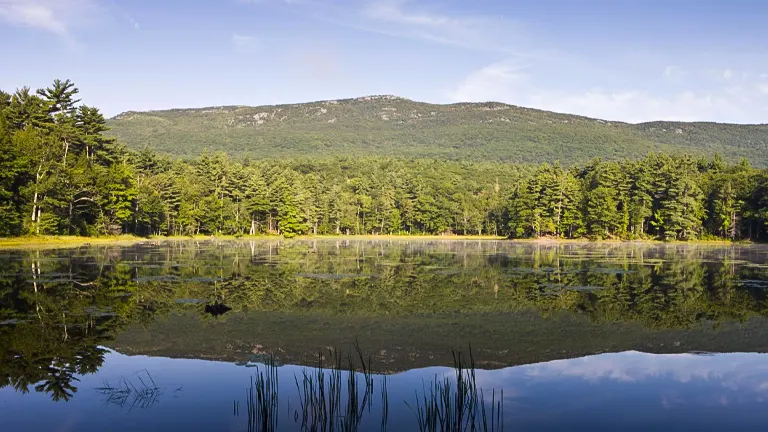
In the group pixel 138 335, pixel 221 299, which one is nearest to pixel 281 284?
pixel 221 299

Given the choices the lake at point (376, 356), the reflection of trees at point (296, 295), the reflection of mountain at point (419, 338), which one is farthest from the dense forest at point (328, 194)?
the reflection of mountain at point (419, 338)

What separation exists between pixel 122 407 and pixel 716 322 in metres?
15.9

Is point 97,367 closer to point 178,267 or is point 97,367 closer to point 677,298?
point 677,298

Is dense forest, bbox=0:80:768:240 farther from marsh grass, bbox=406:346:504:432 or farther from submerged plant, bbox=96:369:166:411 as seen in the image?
marsh grass, bbox=406:346:504:432

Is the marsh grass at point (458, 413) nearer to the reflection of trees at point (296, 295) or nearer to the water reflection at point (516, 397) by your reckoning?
the water reflection at point (516, 397)

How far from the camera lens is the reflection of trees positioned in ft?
43.2

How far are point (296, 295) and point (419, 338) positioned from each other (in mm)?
7992

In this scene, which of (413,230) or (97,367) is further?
(413,230)

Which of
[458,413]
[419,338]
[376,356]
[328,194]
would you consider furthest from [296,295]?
[328,194]

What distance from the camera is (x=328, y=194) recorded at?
115m

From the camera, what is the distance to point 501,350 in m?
13.4

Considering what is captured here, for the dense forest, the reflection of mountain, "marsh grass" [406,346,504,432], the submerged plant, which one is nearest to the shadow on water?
"marsh grass" [406,346,504,432]

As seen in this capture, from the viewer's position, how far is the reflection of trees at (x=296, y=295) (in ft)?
43.2

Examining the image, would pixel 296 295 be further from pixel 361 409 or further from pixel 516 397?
pixel 516 397
